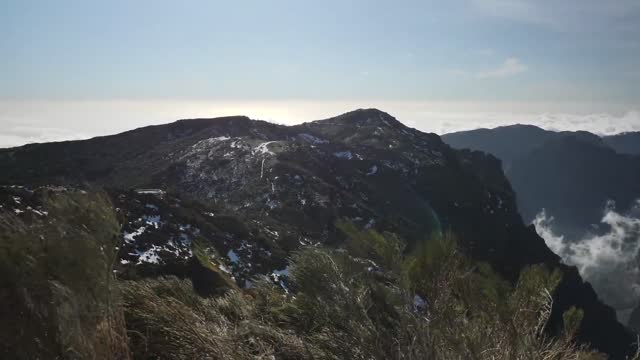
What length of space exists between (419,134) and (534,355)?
16927cm

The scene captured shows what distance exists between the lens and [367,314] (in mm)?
5316

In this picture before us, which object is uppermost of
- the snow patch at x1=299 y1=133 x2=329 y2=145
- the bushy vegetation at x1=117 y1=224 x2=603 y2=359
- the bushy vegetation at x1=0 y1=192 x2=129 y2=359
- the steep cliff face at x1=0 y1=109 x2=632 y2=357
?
the snow patch at x1=299 y1=133 x2=329 y2=145

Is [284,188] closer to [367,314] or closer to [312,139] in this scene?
[312,139]

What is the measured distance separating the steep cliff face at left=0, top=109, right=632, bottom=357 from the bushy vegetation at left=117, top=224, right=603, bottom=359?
37.3 metres

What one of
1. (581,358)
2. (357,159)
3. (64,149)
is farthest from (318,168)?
(581,358)

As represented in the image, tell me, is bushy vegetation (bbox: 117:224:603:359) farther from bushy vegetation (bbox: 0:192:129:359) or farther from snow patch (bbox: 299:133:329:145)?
snow patch (bbox: 299:133:329:145)

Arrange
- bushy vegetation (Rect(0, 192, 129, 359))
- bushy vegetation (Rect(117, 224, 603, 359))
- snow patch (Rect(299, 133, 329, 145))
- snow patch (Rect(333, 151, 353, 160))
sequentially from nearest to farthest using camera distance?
bushy vegetation (Rect(0, 192, 129, 359))
bushy vegetation (Rect(117, 224, 603, 359))
snow patch (Rect(333, 151, 353, 160))
snow patch (Rect(299, 133, 329, 145))

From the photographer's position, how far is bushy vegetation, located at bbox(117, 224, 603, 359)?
4.68 metres

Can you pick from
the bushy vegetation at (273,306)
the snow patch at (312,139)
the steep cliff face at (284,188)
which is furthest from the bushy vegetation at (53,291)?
the snow patch at (312,139)

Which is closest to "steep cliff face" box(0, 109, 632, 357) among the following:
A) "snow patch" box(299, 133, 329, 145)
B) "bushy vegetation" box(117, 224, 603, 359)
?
"snow patch" box(299, 133, 329, 145)

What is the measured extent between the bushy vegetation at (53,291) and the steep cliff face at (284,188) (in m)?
38.8

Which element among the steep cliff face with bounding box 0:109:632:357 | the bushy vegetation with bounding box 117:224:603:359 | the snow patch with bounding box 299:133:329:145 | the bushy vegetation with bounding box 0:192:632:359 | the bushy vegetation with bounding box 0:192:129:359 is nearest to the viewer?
the bushy vegetation with bounding box 0:192:129:359

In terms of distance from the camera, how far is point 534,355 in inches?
183

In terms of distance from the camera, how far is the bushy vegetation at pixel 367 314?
15.3 feet
